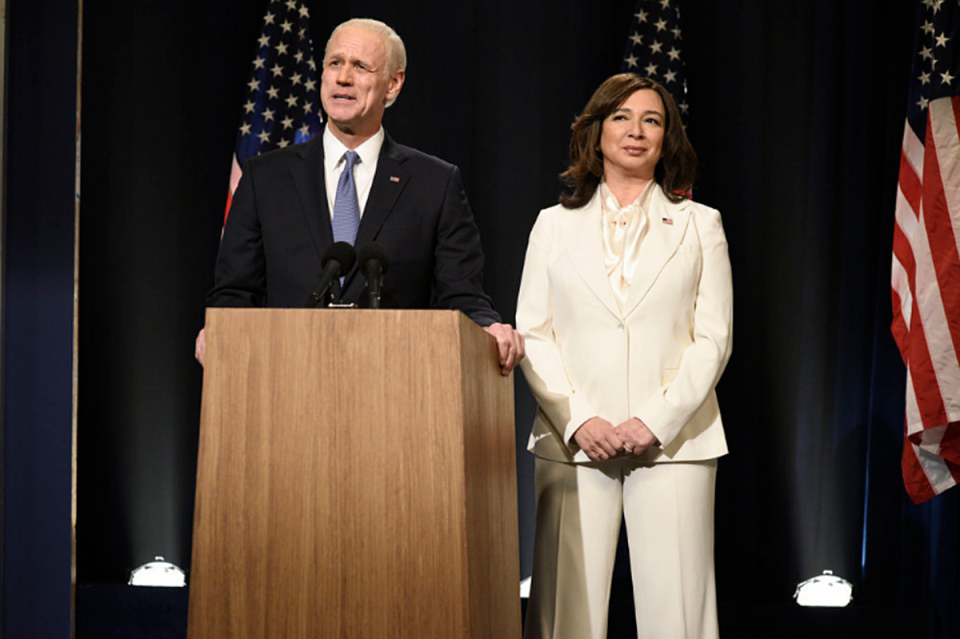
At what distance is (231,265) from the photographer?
2.29 metres

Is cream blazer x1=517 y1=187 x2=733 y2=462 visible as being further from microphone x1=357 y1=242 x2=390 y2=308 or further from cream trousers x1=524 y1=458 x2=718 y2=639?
microphone x1=357 y1=242 x2=390 y2=308

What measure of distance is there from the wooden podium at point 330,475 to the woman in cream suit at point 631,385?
111 centimetres

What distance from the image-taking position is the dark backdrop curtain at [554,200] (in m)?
4.18

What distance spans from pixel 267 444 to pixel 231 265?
2.64 feet

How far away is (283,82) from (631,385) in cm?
232

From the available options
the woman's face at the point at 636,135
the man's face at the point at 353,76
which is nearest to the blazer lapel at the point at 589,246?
the woman's face at the point at 636,135

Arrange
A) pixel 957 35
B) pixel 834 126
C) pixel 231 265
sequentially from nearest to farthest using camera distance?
pixel 231 265 → pixel 957 35 → pixel 834 126

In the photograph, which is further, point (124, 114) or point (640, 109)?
point (124, 114)

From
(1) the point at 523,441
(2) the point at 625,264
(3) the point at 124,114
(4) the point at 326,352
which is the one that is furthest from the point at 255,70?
(4) the point at 326,352

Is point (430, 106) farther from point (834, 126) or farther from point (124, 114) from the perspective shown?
point (834, 126)

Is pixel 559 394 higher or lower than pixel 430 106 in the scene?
lower

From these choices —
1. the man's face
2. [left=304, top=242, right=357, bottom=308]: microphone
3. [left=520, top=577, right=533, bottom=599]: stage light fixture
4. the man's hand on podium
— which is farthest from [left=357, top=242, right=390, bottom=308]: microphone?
[left=520, top=577, right=533, bottom=599]: stage light fixture

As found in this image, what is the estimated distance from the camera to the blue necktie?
7.38 ft

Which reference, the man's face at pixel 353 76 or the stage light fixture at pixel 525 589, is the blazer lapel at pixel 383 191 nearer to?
the man's face at pixel 353 76
